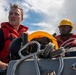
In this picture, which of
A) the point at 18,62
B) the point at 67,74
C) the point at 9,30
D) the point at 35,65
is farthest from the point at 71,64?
the point at 9,30

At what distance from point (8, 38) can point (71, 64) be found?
2.45 metres

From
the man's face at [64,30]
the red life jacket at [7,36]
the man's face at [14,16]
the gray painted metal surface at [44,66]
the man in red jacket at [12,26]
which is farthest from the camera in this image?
the man's face at [64,30]

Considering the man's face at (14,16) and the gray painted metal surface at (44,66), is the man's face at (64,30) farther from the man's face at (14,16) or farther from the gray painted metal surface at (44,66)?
the gray painted metal surface at (44,66)

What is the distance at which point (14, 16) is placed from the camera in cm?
530

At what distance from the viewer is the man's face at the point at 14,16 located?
17.4 feet

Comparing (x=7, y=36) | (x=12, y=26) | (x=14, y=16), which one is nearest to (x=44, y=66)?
(x=7, y=36)

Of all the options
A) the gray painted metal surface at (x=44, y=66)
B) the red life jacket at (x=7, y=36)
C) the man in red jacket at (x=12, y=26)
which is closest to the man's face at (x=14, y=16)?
the man in red jacket at (x=12, y=26)

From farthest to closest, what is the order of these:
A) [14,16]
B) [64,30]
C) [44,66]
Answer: [64,30] → [14,16] → [44,66]

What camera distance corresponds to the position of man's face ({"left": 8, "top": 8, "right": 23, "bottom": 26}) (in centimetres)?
530

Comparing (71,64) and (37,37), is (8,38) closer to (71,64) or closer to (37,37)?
(37,37)

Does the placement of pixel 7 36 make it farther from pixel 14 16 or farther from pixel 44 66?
pixel 44 66

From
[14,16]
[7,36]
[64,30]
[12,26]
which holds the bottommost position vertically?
[64,30]

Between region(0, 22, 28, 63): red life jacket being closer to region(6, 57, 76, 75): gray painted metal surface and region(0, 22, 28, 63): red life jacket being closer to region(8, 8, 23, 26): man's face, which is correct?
region(8, 8, 23, 26): man's face

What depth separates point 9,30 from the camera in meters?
5.36
